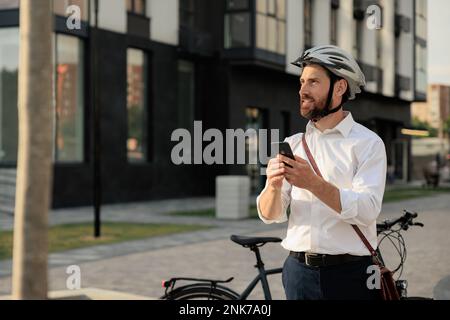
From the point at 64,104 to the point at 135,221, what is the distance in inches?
216

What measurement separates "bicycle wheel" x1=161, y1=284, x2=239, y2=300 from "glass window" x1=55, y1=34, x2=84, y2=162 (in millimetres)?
16771

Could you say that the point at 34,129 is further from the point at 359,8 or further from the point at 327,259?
the point at 359,8

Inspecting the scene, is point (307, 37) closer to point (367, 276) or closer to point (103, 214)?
point (103, 214)

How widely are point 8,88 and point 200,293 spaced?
17025mm

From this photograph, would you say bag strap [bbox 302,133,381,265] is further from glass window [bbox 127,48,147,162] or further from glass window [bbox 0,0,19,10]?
glass window [bbox 127,48,147,162]

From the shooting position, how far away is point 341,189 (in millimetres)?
2439

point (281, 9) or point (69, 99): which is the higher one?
point (281, 9)

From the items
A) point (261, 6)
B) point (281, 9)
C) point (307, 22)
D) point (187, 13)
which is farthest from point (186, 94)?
point (307, 22)

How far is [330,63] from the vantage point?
8.25 feet

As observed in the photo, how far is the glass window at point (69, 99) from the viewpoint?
66.9ft

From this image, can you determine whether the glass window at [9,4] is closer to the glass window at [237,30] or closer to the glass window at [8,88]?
the glass window at [8,88]

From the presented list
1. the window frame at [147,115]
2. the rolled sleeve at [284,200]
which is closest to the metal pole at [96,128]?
the rolled sleeve at [284,200]

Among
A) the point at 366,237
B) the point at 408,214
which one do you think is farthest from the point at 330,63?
the point at 408,214

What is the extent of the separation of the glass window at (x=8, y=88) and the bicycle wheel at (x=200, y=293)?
16689mm
